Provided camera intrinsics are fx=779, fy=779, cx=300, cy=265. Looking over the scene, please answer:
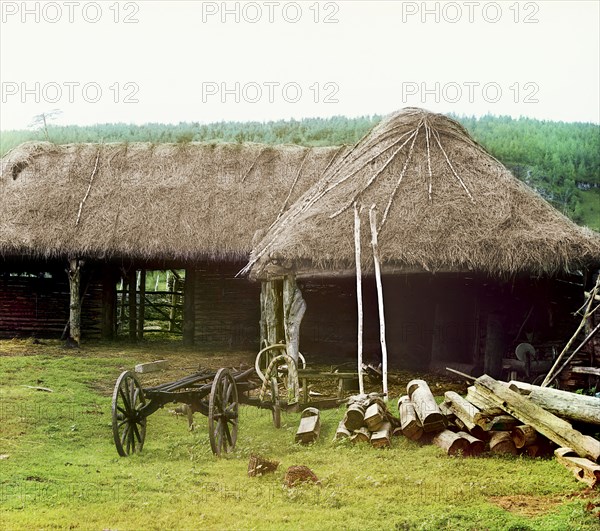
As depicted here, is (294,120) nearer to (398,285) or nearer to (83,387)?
(398,285)

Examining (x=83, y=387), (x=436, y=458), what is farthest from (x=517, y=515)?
(x=83, y=387)

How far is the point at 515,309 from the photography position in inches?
547

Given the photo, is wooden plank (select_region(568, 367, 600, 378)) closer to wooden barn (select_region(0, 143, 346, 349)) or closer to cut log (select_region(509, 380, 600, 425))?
cut log (select_region(509, 380, 600, 425))

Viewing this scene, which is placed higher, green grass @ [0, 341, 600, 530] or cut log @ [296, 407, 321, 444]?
cut log @ [296, 407, 321, 444]

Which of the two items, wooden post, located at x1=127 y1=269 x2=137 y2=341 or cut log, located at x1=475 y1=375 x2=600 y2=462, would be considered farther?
wooden post, located at x1=127 y1=269 x2=137 y2=341

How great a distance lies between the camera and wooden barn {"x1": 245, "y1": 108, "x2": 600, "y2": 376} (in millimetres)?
11977

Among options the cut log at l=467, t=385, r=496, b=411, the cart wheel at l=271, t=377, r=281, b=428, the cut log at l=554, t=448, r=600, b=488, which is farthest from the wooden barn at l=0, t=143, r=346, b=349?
the cut log at l=554, t=448, r=600, b=488

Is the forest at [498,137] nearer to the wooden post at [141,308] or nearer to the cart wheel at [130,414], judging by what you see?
the wooden post at [141,308]

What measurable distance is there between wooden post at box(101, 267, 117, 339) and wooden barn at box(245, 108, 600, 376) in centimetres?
488

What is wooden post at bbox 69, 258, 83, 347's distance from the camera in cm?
1720

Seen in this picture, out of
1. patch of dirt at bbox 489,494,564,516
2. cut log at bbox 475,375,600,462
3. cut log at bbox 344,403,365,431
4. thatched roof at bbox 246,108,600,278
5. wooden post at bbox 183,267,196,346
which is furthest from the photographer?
wooden post at bbox 183,267,196,346

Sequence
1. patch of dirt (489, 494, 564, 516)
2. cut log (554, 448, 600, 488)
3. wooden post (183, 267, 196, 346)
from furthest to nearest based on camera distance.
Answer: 1. wooden post (183, 267, 196, 346)
2. cut log (554, 448, 600, 488)
3. patch of dirt (489, 494, 564, 516)

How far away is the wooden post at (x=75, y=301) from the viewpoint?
56.4 ft

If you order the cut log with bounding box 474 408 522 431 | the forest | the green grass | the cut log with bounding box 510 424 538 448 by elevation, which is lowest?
the green grass
